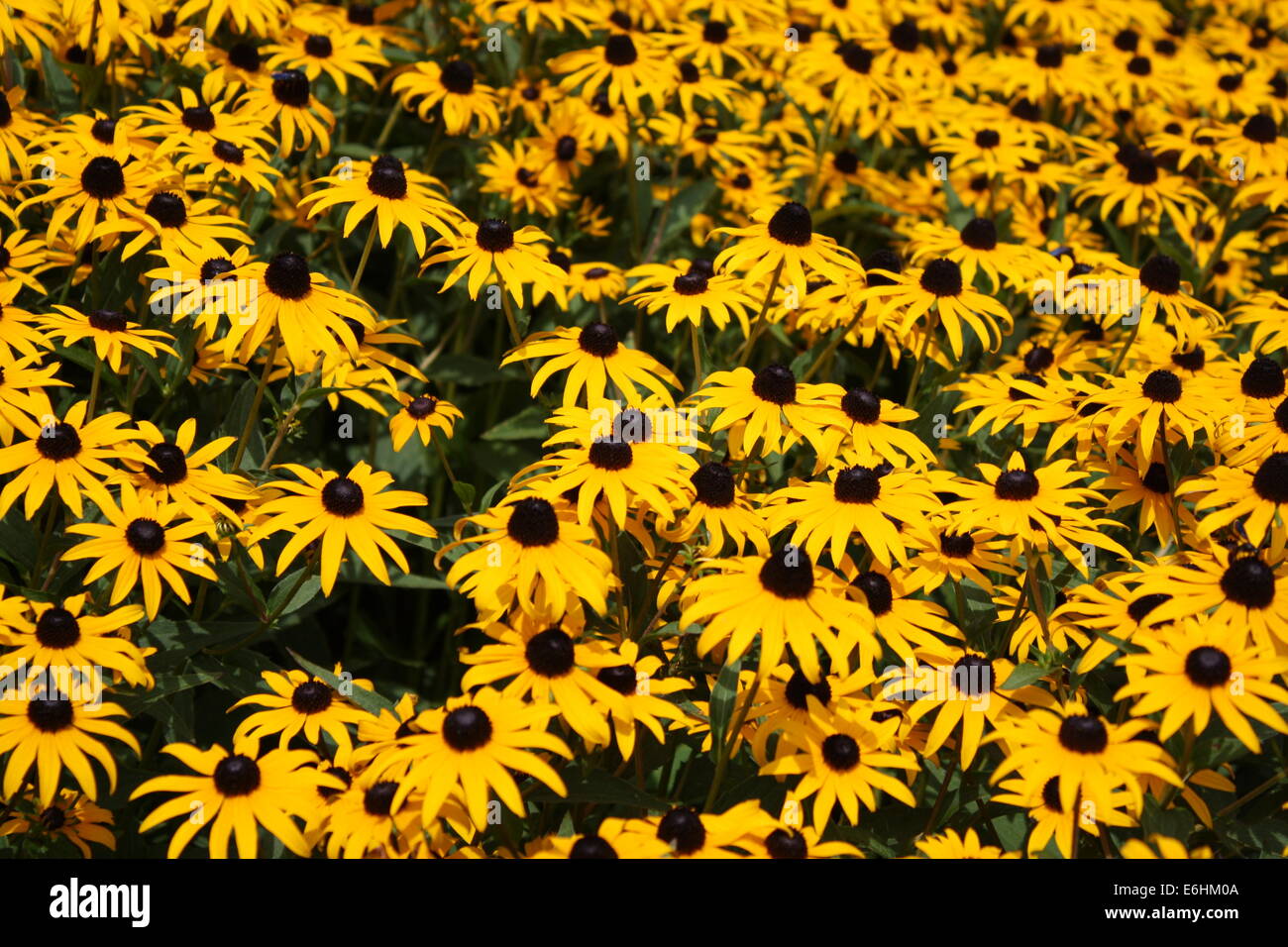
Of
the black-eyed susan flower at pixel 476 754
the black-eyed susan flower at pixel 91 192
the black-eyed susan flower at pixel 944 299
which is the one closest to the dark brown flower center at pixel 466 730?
the black-eyed susan flower at pixel 476 754

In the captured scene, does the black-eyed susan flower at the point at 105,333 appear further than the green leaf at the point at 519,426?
No

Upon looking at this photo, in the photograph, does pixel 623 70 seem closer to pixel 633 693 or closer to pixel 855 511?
pixel 855 511

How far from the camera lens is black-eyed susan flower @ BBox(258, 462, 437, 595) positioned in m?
3.46

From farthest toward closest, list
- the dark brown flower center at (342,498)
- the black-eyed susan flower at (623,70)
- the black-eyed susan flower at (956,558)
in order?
1. the black-eyed susan flower at (623,70)
2. the black-eyed susan flower at (956,558)
3. the dark brown flower center at (342,498)

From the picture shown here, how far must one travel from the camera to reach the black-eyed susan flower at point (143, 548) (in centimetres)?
338

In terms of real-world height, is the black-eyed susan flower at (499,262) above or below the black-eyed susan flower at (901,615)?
above

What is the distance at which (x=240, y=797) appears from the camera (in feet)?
9.96

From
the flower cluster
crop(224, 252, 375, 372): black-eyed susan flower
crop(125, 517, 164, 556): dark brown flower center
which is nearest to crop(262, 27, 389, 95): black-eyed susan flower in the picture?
the flower cluster

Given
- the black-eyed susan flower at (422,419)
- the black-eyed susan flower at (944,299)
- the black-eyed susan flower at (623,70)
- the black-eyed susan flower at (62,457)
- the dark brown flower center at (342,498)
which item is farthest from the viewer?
the black-eyed susan flower at (623,70)

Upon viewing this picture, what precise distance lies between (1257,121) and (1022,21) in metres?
2.75

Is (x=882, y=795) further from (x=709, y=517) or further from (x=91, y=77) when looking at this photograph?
(x=91, y=77)

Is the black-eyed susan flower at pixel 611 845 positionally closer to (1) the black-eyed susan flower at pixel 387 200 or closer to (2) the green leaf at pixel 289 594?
(2) the green leaf at pixel 289 594

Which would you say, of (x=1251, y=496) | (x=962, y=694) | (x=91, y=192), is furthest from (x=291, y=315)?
(x=1251, y=496)
